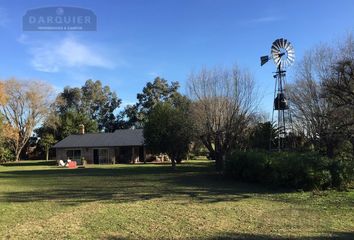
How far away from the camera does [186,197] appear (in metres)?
14.1

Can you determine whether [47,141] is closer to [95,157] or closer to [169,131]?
[95,157]

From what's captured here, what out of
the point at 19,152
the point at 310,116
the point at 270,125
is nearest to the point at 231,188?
the point at 310,116

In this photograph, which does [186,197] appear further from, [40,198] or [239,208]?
[40,198]

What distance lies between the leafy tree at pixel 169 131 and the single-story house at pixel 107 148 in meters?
16.7

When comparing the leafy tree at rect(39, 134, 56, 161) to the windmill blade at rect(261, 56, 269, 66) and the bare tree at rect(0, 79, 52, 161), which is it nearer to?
the bare tree at rect(0, 79, 52, 161)

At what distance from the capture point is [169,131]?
32.5 meters

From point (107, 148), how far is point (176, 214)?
42192 mm

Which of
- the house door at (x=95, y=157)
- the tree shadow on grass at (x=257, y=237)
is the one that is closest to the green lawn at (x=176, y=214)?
the tree shadow on grass at (x=257, y=237)

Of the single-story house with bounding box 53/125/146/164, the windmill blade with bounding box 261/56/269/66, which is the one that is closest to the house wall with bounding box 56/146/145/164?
the single-story house with bounding box 53/125/146/164

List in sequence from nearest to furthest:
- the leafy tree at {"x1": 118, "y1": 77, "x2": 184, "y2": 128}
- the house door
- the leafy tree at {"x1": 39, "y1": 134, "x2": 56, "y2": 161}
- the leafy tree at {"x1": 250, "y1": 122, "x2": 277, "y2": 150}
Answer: the leafy tree at {"x1": 250, "y1": 122, "x2": 277, "y2": 150} → the house door → the leafy tree at {"x1": 39, "y1": 134, "x2": 56, "y2": 161} → the leafy tree at {"x1": 118, "y1": 77, "x2": 184, "y2": 128}

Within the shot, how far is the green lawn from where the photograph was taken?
8352mm

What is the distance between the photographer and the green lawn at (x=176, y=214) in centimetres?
835

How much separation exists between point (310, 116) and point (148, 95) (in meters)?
49.9

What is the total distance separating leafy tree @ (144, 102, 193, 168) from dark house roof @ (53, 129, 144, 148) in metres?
16.7
